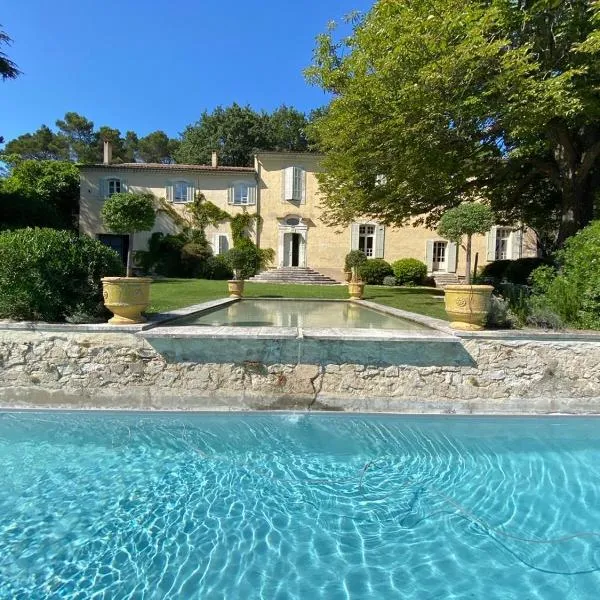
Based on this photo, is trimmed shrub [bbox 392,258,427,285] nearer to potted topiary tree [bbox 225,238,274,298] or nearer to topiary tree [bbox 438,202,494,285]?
potted topiary tree [bbox 225,238,274,298]

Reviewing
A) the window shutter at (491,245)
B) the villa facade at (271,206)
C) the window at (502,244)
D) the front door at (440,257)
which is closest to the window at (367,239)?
the villa facade at (271,206)

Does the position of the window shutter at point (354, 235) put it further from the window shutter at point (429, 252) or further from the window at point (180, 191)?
the window at point (180, 191)

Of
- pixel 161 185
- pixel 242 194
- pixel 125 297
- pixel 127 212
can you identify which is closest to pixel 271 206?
pixel 242 194

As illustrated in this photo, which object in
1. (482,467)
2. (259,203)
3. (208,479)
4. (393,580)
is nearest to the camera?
(393,580)

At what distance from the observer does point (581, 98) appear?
7.05 m

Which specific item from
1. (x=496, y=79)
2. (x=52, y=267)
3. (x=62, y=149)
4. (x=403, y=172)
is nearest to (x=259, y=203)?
(x=403, y=172)

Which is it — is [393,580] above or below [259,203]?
below

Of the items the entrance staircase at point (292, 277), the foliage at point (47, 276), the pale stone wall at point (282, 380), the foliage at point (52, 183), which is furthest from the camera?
the foliage at point (52, 183)

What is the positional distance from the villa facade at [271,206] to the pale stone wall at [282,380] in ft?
57.2

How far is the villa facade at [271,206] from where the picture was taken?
71.5ft

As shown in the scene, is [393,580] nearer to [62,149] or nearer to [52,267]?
[52,267]

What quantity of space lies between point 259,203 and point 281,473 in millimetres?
19991

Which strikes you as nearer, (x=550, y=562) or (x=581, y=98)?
(x=550, y=562)

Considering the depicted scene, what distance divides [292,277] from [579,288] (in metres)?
15.0
